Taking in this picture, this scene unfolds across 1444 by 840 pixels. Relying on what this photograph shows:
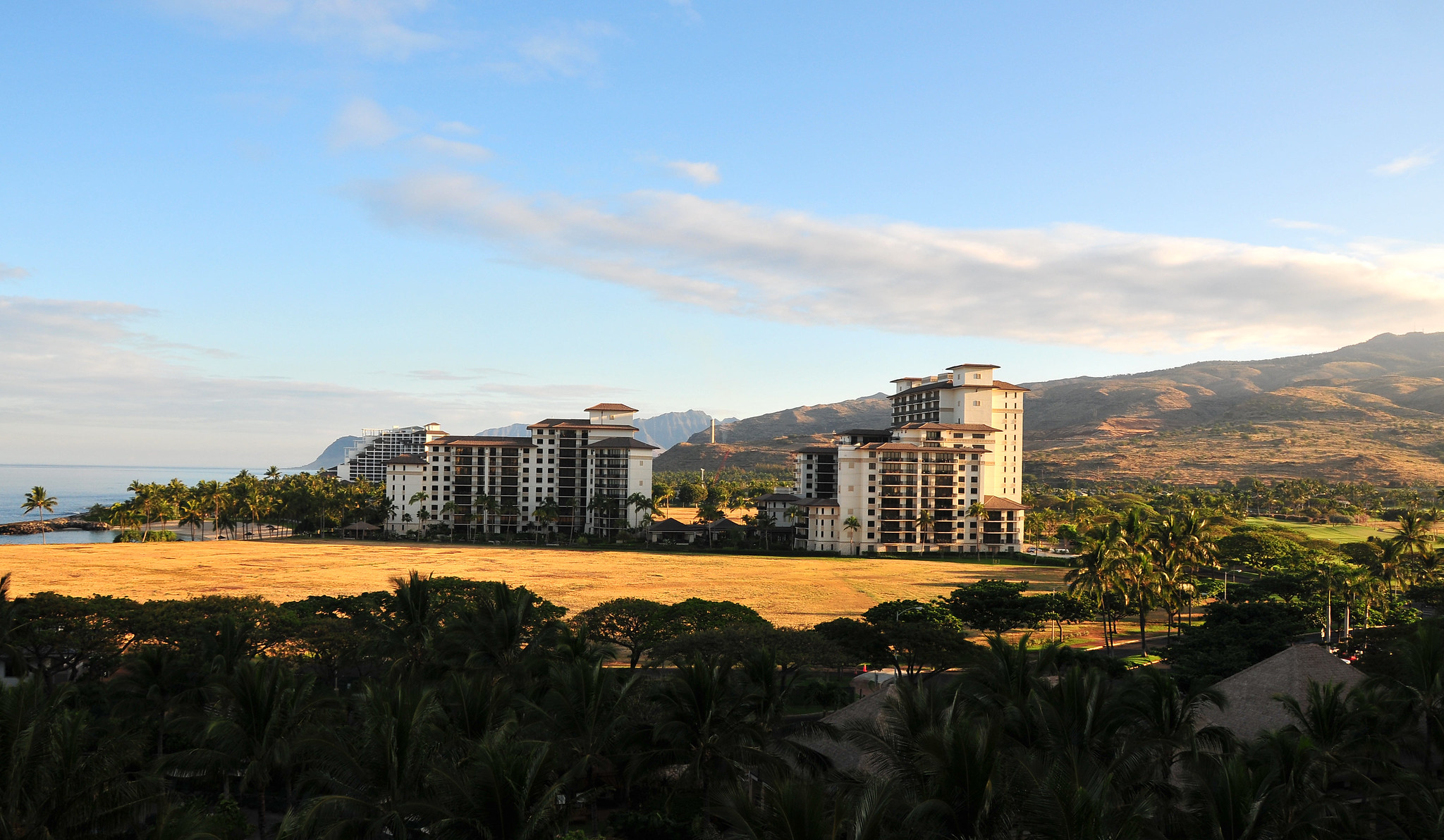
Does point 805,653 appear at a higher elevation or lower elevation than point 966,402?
lower

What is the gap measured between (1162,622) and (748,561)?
170 ft

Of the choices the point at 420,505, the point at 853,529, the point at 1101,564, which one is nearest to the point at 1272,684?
the point at 1101,564

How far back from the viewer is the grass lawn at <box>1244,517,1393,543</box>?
110562 mm

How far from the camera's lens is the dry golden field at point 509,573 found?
227 ft

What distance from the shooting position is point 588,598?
2736 inches

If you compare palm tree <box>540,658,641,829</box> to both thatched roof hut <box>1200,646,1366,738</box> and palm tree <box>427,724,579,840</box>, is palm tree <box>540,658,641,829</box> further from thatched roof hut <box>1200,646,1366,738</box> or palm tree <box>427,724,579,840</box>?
thatched roof hut <box>1200,646,1366,738</box>

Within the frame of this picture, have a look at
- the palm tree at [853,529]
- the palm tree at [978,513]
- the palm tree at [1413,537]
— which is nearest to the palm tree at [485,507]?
the palm tree at [853,529]

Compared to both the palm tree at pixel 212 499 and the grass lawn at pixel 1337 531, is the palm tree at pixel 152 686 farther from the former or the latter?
the grass lawn at pixel 1337 531

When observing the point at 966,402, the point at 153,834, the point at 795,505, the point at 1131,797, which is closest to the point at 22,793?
the point at 153,834

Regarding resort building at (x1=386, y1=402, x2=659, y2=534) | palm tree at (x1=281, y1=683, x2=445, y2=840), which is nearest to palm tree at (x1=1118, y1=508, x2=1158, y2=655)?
palm tree at (x1=281, y1=683, x2=445, y2=840)

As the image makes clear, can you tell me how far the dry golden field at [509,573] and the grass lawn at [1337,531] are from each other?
4550cm

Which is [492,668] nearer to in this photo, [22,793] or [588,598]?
[22,793]

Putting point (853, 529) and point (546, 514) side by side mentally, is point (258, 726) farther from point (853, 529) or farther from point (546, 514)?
point (546, 514)

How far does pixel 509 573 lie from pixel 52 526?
401 ft
